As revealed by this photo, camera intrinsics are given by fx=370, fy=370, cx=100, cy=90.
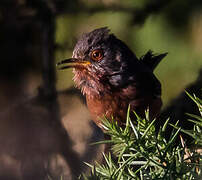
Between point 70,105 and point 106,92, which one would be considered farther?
point 70,105

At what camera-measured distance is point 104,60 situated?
11.0 feet

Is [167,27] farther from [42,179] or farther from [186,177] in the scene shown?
[186,177]

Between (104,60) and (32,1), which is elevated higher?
(32,1)

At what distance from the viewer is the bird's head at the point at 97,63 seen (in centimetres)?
326

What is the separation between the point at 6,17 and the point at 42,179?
2.17 meters

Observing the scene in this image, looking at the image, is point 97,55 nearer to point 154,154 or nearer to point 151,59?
point 151,59

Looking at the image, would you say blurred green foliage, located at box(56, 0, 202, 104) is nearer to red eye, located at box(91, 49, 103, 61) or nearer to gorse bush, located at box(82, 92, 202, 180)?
Answer: red eye, located at box(91, 49, 103, 61)

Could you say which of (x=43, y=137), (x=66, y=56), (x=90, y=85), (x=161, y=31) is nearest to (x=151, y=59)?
(x=161, y=31)

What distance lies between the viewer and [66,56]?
4664 mm

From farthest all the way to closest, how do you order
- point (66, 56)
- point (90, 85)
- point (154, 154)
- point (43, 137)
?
1. point (43, 137)
2. point (66, 56)
3. point (90, 85)
4. point (154, 154)

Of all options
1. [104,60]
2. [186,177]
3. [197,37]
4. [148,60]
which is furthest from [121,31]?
[186,177]

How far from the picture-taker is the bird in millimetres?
3182

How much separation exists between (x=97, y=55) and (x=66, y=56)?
135 cm

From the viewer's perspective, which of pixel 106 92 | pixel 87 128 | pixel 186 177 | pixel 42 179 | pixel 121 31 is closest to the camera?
pixel 186 177
